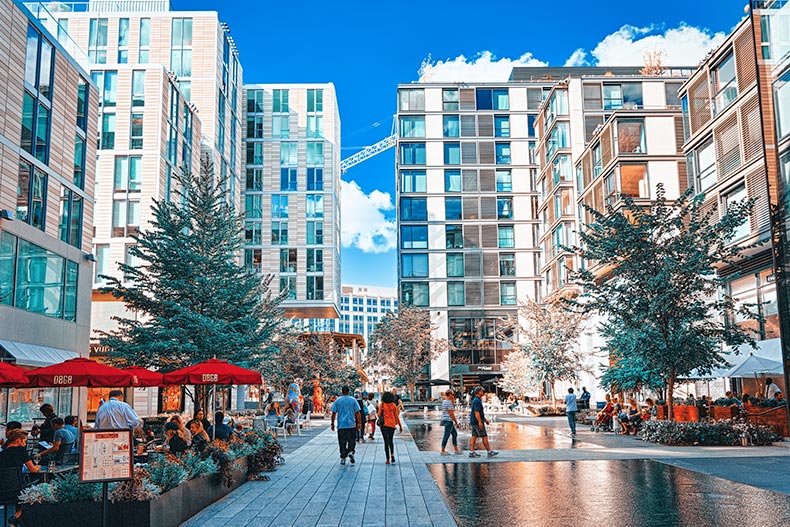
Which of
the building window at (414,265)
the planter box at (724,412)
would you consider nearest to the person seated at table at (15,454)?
the planter box at (724,412)

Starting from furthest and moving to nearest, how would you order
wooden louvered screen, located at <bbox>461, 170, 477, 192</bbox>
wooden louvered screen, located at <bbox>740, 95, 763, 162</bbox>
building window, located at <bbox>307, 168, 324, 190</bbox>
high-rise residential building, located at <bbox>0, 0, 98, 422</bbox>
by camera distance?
wooden louvered screen, located at <bbox>461, 170, 477, 192</bbox> < building window, located at <bbox>307, 168, 324, 190</bbox> < wooden louvered screen, located at <bbox>740, 95, 763, 162</bbox> < high-rise residential building, located at <bbox>0, 0, 98, 422</bbox>

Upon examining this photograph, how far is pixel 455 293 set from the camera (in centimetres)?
7050

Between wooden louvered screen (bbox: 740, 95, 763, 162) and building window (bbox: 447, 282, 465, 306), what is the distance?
42637 mm

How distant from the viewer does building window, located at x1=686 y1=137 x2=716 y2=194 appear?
32188mm

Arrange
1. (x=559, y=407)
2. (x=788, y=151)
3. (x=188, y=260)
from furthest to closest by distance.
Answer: (x=559, y=407)
(x=188, y=260)
(x=788, y=151)

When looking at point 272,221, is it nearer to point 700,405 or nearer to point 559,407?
point 559,407

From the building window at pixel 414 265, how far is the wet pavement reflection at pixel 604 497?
55520 millimetres

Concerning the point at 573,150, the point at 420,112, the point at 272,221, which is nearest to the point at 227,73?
the point at 272,221

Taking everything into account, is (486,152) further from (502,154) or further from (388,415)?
(388,415)

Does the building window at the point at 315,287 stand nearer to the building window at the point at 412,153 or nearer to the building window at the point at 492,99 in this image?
the building window at the point at 412,153

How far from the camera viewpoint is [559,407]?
41219mm

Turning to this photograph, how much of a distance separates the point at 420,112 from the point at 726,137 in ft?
145

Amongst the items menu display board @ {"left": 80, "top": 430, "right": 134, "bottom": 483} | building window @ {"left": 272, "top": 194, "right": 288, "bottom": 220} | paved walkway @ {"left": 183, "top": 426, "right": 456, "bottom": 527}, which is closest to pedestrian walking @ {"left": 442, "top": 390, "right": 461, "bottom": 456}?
paved walkway @ {"left": 183, "top": 426, "right": 456, "bottom": 527}

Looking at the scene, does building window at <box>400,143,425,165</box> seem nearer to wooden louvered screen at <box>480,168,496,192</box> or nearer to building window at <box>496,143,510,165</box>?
wooden louvered screen at <box>480,168,496,192</box>
